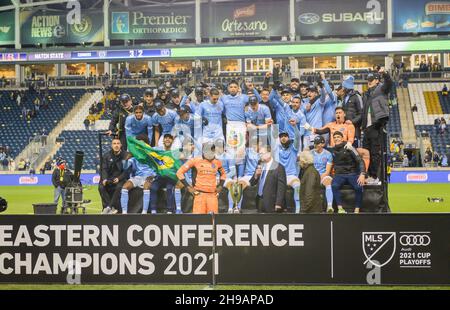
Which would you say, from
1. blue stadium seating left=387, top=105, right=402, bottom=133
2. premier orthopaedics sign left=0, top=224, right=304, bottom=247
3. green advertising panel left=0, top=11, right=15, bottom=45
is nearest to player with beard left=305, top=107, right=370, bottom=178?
premier orthopaedics sign left=0, top=224, right=304, bottom=247

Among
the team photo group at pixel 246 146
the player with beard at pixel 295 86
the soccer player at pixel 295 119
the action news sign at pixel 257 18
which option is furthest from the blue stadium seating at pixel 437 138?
the soccer player at pixel 295 119

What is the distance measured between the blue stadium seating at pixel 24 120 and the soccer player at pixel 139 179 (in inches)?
1157

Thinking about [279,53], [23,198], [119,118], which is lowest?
[23,198]

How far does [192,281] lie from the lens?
974 cm

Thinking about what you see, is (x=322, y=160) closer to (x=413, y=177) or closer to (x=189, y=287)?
(x=189, y=287)

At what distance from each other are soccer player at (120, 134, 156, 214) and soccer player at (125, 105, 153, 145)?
16 cm

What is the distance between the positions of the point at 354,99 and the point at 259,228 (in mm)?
5532

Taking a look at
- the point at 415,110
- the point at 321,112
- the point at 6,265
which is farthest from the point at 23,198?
the point at 415,110

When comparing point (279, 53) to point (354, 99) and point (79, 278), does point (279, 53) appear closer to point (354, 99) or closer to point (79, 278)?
point (354, 99)

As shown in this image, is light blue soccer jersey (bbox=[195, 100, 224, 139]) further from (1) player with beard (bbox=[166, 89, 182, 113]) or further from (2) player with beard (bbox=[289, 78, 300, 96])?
(2) player with beard (bbox=[289, 78, 300, 96])

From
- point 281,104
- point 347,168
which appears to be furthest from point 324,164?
point 281,104

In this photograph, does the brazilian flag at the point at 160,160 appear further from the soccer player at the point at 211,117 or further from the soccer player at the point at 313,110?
the soccer player at the point at 313,110

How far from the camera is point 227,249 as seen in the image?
31.7 ft

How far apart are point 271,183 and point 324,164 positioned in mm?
1195
